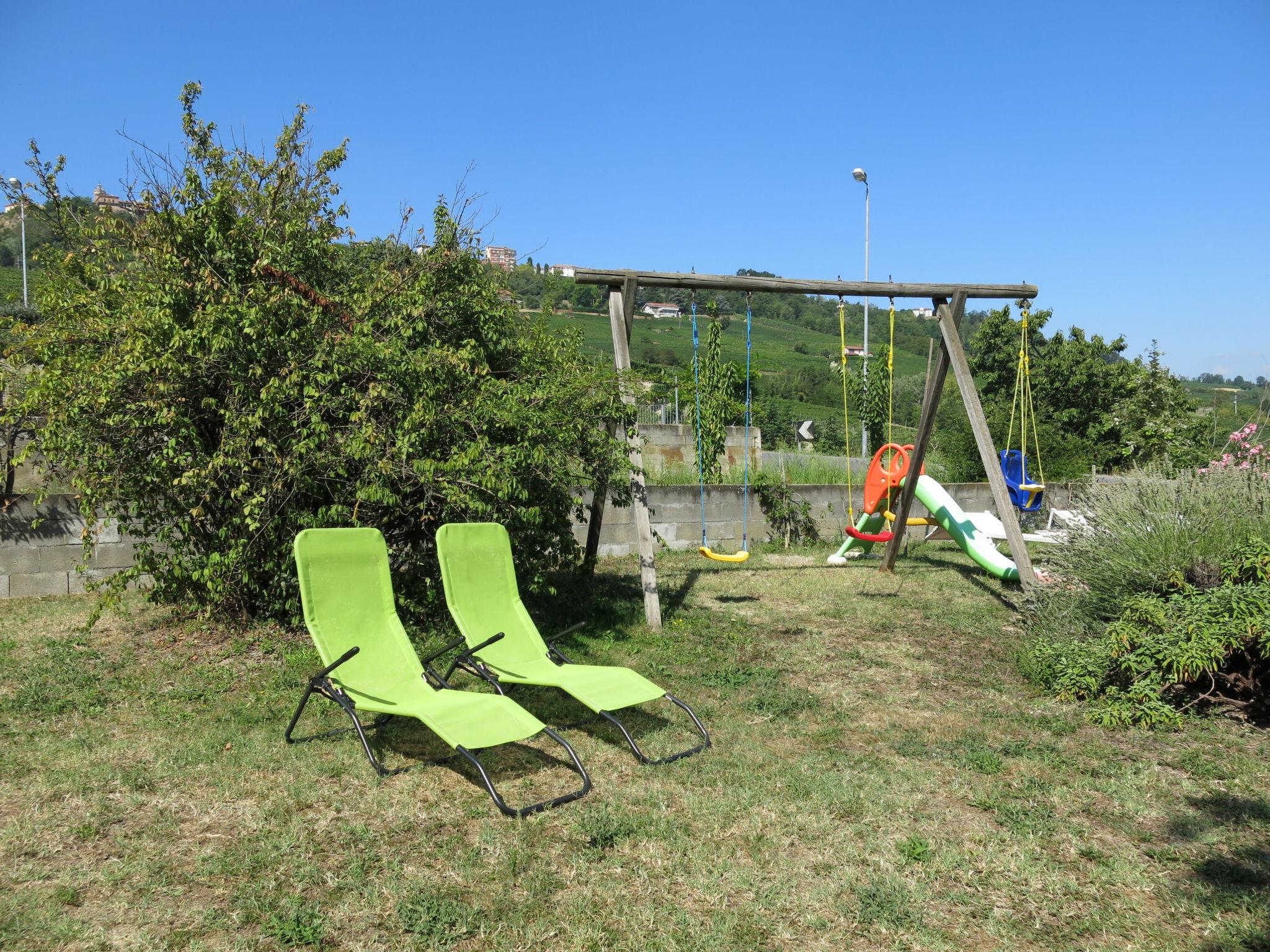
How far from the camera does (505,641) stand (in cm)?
537

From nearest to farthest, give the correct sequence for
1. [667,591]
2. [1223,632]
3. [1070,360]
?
[1223,632] < [667,591] < [1070,360]

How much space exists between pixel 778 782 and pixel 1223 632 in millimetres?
2796

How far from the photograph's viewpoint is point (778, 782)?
14.4 feet

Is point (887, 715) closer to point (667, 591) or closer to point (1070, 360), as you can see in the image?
point (667, 591)

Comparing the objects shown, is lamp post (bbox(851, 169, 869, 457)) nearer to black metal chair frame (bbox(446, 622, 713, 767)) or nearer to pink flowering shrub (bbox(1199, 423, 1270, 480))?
pink flowering shrub (bbox(1199, 423, 1270, 480))

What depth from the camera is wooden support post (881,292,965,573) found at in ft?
29.9

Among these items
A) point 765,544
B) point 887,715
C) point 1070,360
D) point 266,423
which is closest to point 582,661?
point 887,715

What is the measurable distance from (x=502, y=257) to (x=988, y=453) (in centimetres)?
470

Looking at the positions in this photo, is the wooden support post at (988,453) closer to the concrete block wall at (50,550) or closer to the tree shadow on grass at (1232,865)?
the tree shadow on grass at (1232,865)

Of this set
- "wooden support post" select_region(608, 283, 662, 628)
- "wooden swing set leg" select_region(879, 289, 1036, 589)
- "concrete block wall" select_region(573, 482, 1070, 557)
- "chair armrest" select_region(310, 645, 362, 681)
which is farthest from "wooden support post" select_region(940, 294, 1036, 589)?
"chair armrest" select_region(310, 645, 362, 681)

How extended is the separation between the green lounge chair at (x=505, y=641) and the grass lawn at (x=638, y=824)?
0.31 m

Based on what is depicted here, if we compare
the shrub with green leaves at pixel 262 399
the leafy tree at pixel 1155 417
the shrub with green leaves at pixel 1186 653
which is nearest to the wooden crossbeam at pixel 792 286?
the shrub with green leaves at pixel 262 399

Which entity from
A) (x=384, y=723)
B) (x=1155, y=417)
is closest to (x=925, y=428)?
(x=384, y=723)

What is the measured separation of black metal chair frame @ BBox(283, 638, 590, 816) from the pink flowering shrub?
215 inches
